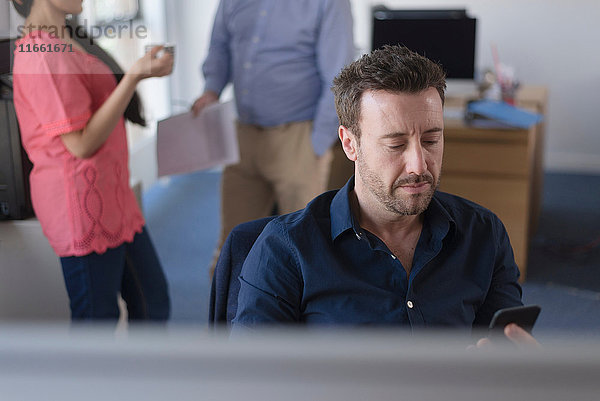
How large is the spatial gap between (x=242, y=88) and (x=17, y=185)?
1.03 metres

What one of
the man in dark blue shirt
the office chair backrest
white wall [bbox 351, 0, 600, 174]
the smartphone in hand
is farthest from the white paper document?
white wall [bbox 351, 0, 600, 174]

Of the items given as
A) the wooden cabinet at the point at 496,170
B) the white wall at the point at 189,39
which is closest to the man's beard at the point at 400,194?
the wooden cabinet at the point at 496,170

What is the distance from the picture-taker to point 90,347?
0.94ft

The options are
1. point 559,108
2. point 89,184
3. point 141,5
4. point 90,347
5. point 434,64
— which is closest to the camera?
point 90,347

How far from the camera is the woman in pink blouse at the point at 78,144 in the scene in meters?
1.47

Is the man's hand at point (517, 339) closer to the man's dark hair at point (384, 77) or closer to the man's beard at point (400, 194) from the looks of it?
the man's beard at point (400, 194)

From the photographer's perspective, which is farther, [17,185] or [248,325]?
[17,185]

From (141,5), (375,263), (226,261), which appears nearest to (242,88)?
(226,261)

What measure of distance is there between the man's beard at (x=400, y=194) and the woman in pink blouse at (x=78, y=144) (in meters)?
0.69

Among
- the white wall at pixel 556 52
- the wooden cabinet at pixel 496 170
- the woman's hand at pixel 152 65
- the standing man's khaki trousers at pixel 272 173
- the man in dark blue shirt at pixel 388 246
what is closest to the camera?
the man in dark blue shirt at pixel 388 246

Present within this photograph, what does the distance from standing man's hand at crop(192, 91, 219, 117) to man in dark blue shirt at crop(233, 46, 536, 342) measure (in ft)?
3.54

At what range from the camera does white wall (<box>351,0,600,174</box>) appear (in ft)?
14.0

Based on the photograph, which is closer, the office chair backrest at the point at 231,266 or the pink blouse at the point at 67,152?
the office chair backrest at the point at 231,266

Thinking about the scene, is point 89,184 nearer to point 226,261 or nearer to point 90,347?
point 226,261
